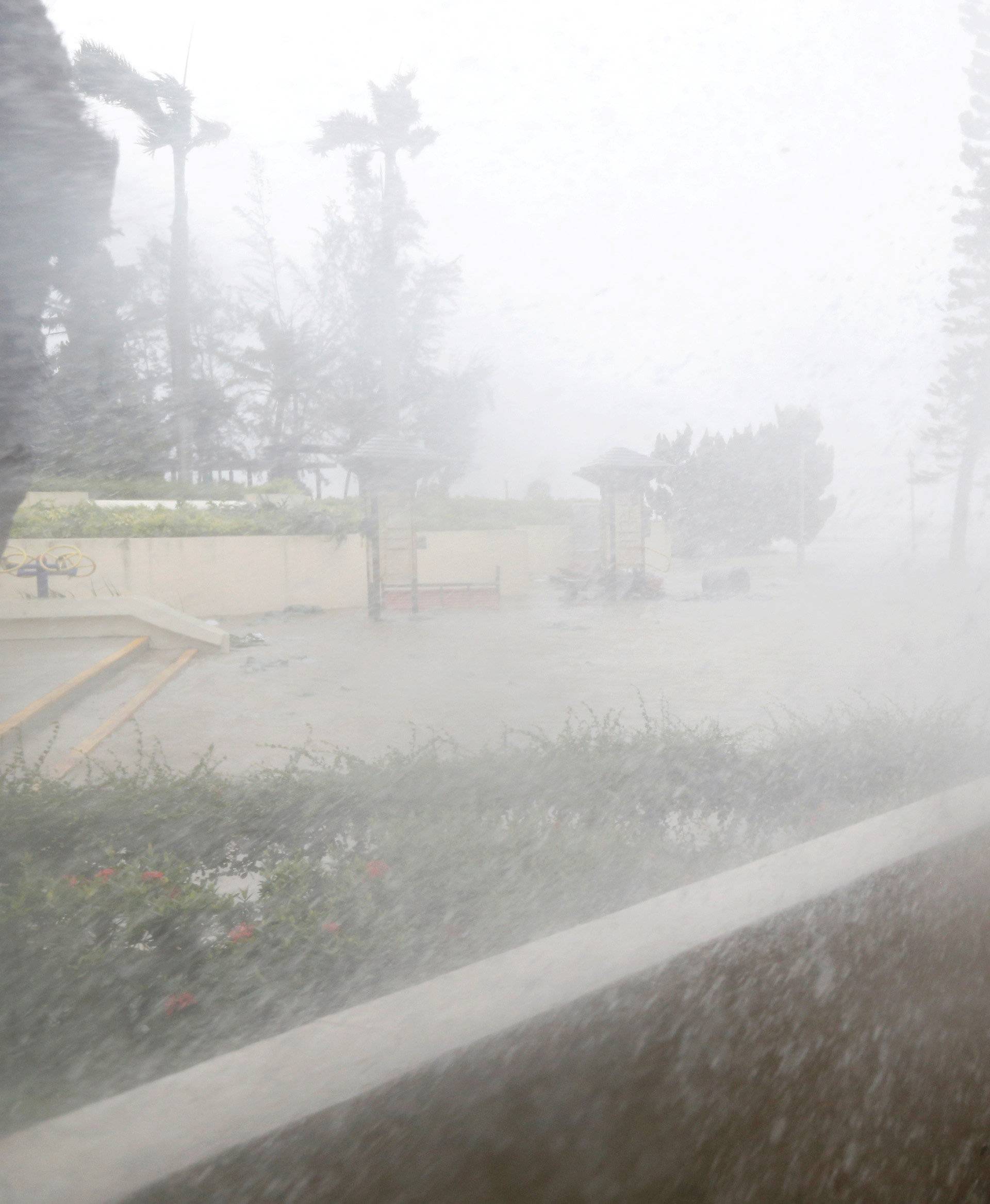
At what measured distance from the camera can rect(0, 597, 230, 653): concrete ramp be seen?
192cm

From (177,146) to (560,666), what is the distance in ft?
7.48

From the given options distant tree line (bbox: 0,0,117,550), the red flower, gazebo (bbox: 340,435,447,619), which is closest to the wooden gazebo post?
gazebo (bbox: 340,435,447,619)

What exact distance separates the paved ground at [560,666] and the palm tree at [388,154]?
719mm

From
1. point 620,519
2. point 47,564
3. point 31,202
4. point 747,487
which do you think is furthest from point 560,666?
point 31,202

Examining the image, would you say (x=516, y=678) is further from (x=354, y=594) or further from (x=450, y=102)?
(x=450, y=102)

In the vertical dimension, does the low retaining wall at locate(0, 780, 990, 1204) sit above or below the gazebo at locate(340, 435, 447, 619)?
below

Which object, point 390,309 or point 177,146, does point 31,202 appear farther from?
point 390,309

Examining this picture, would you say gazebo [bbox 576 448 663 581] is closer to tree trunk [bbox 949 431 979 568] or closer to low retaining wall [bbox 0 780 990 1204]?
tree trunk [bbox 949 431 979 568]

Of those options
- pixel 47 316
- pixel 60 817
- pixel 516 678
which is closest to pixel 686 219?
pixel 516 678

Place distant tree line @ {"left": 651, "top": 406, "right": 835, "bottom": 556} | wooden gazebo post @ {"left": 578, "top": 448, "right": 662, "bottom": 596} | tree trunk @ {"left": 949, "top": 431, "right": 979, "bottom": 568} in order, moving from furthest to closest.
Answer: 1. tree trunk @ {"left": 949, "top": 431, "right": 979, "bottom": 568}
2. wooden gazebo post @ {"left": 578, "top": 448, "right": 662, "bottom": 596}
3. distant tree line @ {"left": 651, "top": 406, "right": 835, "bottom": 556}

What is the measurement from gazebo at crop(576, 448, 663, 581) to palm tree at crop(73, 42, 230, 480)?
2092mm

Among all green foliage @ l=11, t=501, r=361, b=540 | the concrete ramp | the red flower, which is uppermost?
green foliage @ l=11, t=501, r=361, b=540

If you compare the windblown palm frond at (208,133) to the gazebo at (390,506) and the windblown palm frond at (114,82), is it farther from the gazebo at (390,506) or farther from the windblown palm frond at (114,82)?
the gazebo at (390,506)

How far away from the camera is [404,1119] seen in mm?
851
